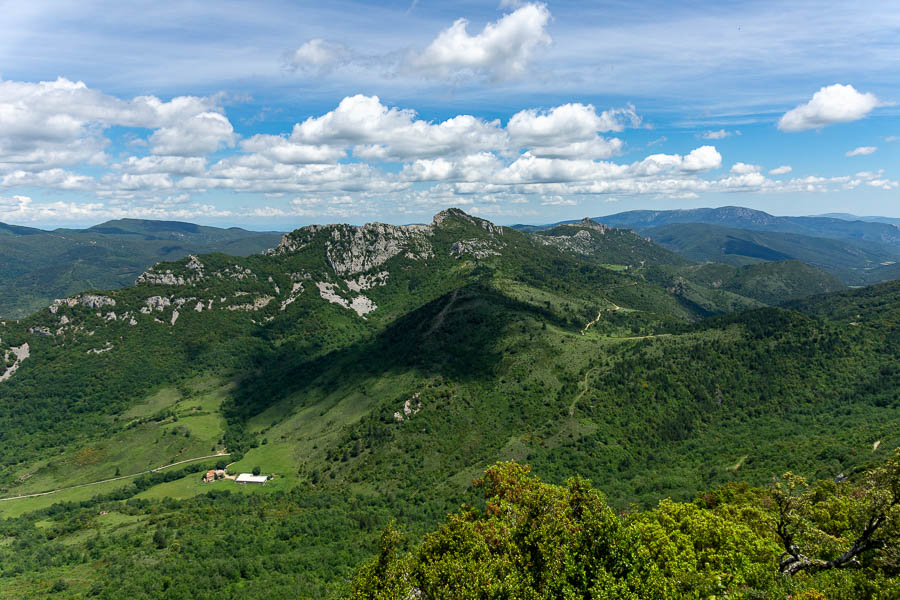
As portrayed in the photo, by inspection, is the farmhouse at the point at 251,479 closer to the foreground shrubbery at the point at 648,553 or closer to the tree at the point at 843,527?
the foreground shrubbery at the point at 648,553

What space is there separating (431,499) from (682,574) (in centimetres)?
13737

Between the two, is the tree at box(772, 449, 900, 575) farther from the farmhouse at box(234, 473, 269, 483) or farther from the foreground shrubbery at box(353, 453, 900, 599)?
the farmhouse at box(234, 473, 269, 483)

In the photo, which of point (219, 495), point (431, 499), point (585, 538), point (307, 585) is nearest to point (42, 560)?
point (219, 495)

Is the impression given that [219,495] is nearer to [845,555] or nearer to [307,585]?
[307,585]

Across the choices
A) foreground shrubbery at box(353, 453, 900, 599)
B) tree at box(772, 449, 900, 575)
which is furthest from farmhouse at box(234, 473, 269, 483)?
tree at box(772, 449, 900, 575)

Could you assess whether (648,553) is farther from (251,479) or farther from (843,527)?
(251,479)

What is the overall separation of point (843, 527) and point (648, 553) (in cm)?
3717

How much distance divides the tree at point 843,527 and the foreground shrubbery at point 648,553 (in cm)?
13

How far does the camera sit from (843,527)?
187ft

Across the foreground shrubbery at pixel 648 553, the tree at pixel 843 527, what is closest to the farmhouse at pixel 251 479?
the foreground shrubbery at pixel 648 553

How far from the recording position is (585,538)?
44.9 metres

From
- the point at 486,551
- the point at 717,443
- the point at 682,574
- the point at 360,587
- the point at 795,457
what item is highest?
the point at 682,574

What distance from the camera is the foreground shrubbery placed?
40.0m

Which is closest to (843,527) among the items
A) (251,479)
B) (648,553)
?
(648,553)
